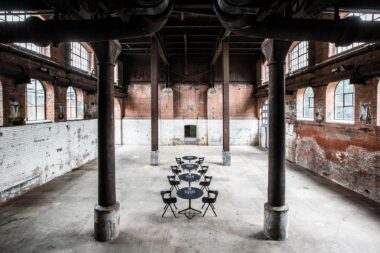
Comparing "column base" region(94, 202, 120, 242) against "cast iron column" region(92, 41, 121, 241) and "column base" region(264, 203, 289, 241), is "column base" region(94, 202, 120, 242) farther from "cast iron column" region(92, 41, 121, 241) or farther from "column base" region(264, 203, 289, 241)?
"column base" region(264, 203, 289, 241)

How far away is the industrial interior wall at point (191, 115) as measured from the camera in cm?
1956

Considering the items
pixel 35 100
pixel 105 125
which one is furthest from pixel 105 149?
pixel 35 100

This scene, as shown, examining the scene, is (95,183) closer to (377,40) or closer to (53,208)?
(53,208)

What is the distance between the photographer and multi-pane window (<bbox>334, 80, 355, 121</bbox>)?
8.82m

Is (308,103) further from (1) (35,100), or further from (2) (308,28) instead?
(1) (35,100)

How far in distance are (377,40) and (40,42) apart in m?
6.11

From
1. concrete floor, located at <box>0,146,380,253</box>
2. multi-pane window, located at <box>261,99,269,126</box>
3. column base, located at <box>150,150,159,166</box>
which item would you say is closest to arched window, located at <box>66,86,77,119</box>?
concrete floor, located at <box>0,146,380,253</box>

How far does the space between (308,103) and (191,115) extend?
388 inches

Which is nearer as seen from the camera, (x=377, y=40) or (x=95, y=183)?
(x=377, y=40)

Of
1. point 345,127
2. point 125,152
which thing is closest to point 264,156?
point 345,127

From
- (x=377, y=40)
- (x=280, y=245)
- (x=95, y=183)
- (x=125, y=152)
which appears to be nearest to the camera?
(x=377, y=40)

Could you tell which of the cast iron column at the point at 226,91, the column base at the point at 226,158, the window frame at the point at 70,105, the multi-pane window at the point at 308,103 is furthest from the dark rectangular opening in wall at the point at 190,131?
the multi-pane window at the point at 308,103

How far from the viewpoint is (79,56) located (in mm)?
12984

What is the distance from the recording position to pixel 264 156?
14.9 meters
